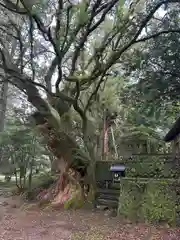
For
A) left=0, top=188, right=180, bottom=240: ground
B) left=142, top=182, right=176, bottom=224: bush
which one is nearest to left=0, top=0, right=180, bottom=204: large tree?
left=0, top=188, right=180, bottom=240: ground

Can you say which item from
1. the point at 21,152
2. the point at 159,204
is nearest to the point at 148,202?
the point at 159,204

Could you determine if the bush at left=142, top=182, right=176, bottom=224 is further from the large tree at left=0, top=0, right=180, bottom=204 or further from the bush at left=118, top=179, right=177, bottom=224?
the large tree at left=0, top=0, right=180, bottom=204

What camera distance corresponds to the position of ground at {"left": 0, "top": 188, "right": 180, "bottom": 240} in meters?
4.79

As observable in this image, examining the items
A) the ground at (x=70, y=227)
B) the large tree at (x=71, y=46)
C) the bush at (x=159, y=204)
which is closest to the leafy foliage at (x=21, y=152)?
the large tree at (x=71, y=46)

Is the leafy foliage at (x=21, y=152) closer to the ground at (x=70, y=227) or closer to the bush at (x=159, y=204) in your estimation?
the ground at (x=70, y=227)

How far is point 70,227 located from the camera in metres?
5.55

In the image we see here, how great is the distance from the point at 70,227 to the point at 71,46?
191 inches

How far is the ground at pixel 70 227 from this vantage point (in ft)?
15.7

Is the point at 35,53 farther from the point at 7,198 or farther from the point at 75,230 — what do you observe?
the point at 75,230

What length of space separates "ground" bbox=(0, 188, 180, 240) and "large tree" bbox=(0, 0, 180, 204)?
153 centimetres

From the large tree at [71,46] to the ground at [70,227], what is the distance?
1.53 meters

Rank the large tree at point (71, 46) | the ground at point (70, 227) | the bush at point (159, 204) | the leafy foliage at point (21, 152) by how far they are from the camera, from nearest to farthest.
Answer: the ground at point (70, 227), the bush at point (159, 204), the large tree at point (71, 46), the leafy foliage at point (21, 152)

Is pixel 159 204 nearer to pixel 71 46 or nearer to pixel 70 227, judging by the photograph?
pixel 70 227

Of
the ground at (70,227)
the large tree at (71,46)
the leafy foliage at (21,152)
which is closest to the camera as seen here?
the ground at (70,227)
